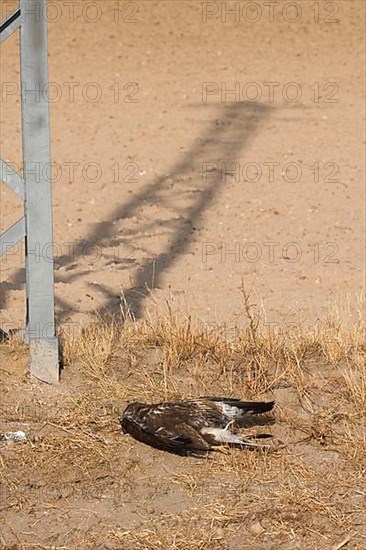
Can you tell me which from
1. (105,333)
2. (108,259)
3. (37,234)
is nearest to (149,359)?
(105,333)

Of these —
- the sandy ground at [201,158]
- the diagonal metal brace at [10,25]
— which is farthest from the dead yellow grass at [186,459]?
the diagonal metal brace at [10,25]

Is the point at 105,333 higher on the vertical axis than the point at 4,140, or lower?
lower

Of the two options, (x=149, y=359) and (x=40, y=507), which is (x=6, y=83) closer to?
(x=149, y=359)

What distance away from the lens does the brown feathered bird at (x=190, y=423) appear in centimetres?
484

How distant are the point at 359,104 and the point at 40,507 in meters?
8.83

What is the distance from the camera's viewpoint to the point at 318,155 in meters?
10.7

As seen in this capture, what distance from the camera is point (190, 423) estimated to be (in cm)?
489

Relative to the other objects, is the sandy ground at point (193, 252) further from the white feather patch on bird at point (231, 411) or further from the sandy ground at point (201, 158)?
the white feather patch on bird at point (231, 411)

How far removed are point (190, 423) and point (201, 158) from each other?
619 cm

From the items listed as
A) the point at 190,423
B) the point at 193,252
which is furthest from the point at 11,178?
the point at 193,252

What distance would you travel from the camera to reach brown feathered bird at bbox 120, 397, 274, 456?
15.9 ft

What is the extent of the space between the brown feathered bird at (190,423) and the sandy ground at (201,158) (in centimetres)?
161

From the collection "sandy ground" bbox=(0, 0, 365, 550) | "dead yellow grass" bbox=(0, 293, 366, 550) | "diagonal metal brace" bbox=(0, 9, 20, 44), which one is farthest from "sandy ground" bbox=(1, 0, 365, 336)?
"diagonal metal brace" bbox=(0, 9, 20, 44)

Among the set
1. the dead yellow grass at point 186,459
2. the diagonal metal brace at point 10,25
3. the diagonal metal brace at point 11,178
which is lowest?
the dead yellow grass at point 186,459
